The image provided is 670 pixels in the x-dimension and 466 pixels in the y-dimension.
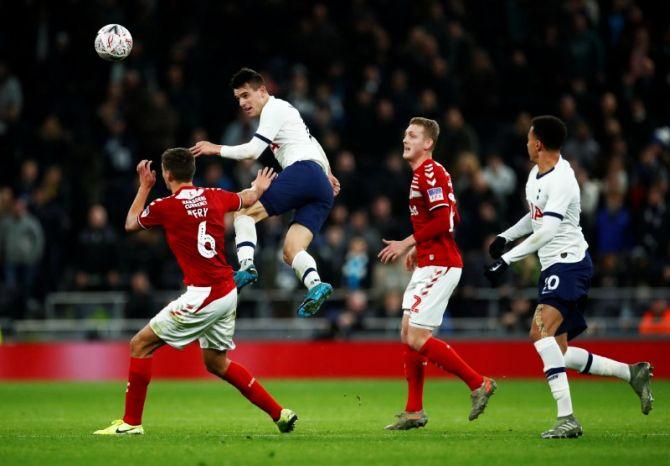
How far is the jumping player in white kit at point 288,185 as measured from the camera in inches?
449

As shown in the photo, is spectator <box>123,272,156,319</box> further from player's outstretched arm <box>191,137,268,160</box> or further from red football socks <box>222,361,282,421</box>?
red football socks <box>222,361,282,421</box>

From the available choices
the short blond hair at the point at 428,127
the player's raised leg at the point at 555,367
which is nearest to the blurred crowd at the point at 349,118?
the short blond hair at the point at 428,127

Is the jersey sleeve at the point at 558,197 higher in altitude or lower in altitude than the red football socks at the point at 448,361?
higher

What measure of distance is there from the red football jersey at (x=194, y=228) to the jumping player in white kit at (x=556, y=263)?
2.23m

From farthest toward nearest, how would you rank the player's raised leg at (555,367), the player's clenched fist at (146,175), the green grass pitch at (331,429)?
1. the player's clenched fist at (146,175)
2. the player's raised leg at (555,367)
3. the green grass pitch at (331,429)

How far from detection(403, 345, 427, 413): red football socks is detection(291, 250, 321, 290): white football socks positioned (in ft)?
3.35

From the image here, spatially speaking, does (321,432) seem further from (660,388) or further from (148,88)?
(148,88)

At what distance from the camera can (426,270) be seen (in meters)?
11.1

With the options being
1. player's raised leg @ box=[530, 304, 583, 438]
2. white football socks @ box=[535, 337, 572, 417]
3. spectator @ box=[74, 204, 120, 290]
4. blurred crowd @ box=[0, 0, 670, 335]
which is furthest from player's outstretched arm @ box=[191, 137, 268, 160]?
spectator @ box=[74, 204, 120, 290]

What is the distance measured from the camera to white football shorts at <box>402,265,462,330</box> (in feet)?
36.2

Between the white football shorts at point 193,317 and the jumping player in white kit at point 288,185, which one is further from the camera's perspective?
the jumping player in white kit at point 288,185

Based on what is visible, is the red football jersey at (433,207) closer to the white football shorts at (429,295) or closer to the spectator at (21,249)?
the white football shorts at (429,295)

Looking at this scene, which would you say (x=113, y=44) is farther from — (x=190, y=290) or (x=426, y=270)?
(x=426, y=270)

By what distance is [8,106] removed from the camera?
21766 millimetres
